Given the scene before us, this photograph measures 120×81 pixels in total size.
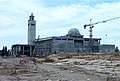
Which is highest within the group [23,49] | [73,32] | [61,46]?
[73,32]

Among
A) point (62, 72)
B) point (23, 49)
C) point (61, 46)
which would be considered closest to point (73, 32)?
point (61, 46)

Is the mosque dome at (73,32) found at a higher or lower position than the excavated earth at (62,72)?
higher

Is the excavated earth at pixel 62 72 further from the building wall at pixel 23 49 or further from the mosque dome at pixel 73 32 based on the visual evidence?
the mosque dome at pixel 73 32

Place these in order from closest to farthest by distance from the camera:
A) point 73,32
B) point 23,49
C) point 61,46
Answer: point 23,49 < point 61,46 < point 73,32

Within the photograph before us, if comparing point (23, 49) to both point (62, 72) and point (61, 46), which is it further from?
point (62, 72)

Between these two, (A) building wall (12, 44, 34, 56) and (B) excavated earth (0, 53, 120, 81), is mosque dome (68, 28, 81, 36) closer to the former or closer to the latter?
(A) building wall (12, 44, 34, 56)

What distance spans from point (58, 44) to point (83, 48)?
16522 mm

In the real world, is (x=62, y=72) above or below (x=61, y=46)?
below

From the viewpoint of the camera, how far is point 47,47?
7539 inches

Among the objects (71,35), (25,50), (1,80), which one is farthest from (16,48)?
(1,80)

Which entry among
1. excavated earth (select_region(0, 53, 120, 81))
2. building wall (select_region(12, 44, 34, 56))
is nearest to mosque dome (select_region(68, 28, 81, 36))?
building wall (select_region(12, 44, 34, 56))

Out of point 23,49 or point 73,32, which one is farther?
point 73,32

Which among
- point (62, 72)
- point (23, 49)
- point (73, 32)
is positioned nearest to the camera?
point (62, 72)

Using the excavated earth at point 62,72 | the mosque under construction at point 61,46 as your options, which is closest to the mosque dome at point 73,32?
the mosque under construction at point 61,46
